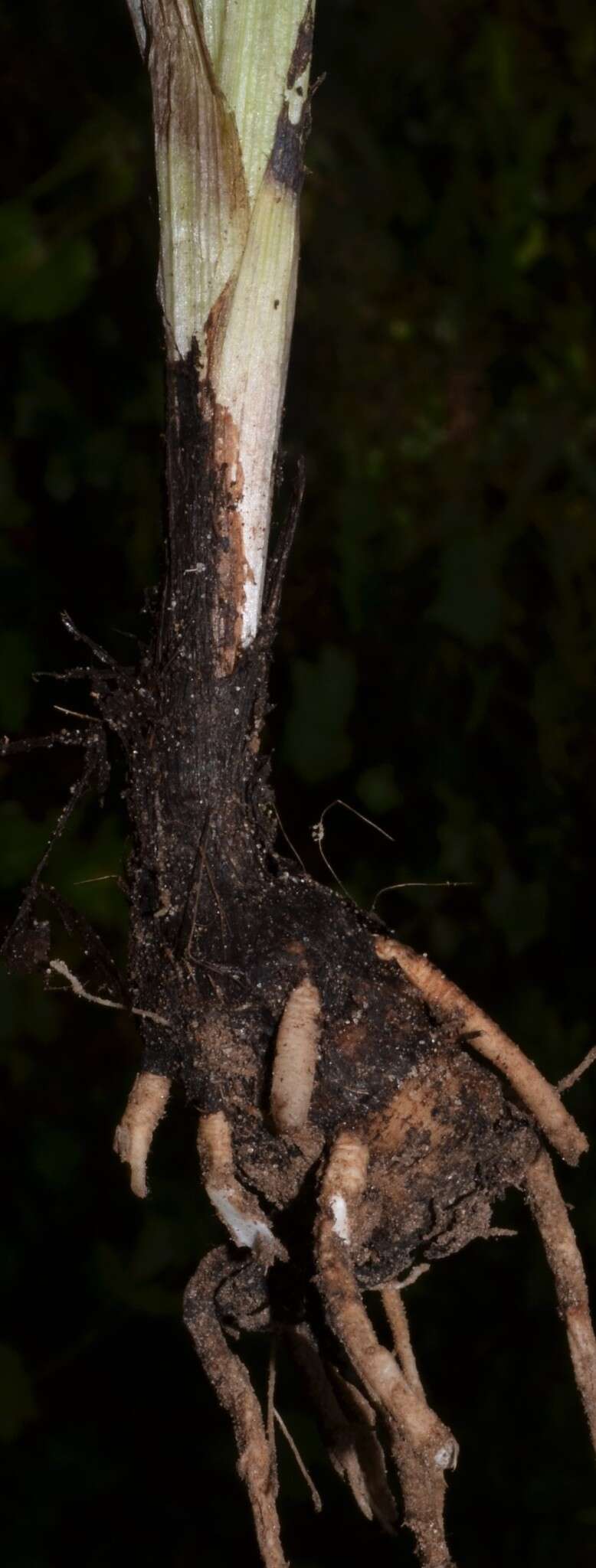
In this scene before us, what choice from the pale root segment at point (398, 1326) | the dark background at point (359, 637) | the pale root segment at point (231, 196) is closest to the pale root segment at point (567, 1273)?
the pale root segment at point (398, 1326)

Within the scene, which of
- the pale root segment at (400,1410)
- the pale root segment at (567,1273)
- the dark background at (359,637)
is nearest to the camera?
the pale root segment at (400,1410)

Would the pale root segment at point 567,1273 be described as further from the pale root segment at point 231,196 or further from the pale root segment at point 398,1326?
the pale root segment at point 231,196

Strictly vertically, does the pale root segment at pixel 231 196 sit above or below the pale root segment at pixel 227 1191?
above

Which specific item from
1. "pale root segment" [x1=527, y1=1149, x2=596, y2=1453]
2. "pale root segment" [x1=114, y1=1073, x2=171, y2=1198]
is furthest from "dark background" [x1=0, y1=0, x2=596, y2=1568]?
"pale root segment" [x1=527, y1=1149, x2=596, y2=1453]

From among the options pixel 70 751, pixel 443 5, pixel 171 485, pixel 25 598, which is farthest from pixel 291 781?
pixel 443 5

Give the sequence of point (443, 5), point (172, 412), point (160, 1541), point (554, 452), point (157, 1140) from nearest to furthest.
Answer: point (172, 412) < point (160, 1541) < point (157, 1140) < point (554, 452) < point (443, 5)

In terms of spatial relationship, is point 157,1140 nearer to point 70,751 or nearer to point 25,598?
point 70,751

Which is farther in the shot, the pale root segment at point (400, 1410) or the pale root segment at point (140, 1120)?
the pale root segment at point (140, 1120)
